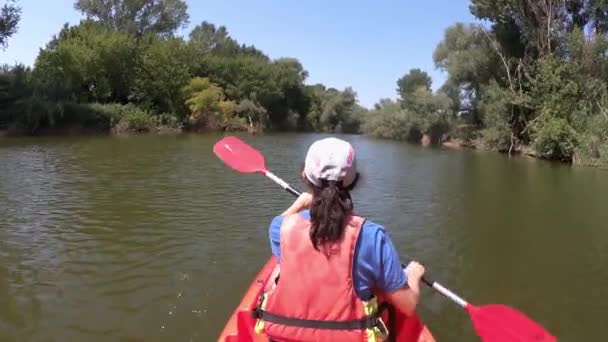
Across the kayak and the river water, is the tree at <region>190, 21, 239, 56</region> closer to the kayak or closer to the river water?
the river water

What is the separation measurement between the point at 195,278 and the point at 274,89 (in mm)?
44240

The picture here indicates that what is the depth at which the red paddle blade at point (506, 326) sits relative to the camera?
131 inches

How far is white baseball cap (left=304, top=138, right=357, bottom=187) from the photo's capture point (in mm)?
2412

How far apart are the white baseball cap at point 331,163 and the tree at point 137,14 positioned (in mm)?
51480

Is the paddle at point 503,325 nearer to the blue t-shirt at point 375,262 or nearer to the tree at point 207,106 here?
the blue t-shirt at point 375,262

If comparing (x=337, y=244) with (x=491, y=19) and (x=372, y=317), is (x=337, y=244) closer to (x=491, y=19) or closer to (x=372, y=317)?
(x=372, y=317)

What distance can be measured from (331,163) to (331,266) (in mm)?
455

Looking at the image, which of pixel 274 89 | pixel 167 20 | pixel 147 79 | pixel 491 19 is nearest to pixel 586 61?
pixel 491 19

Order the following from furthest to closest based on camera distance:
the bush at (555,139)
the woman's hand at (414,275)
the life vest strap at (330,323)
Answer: the bush at (555,139)
the woman's hand at (414,275)
the life vest strap at (330,323)

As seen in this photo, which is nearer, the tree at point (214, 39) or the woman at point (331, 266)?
the woman at point (331, 266)

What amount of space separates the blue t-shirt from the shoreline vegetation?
17.8m

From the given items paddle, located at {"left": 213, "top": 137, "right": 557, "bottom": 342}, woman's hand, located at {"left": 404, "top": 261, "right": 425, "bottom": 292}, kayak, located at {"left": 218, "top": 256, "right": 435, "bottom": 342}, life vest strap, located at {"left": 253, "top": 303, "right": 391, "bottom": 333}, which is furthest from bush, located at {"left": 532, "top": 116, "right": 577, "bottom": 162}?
life vest strap, located at {"left": 253, "top": 303, "right": 391, "bottom": 333}

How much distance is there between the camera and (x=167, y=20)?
178 feet

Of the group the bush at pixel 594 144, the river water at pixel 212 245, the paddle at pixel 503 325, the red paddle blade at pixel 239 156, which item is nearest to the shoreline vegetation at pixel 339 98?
the bush at pixel 594 144
